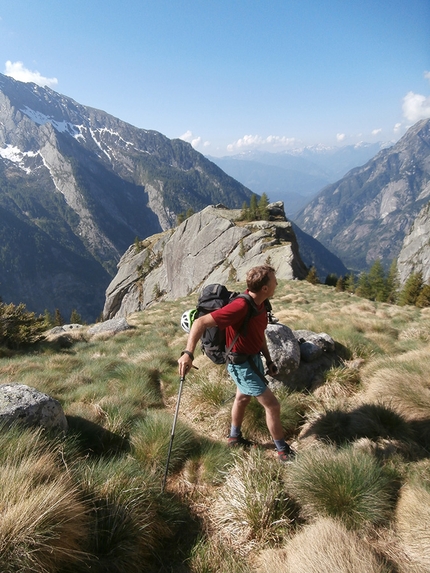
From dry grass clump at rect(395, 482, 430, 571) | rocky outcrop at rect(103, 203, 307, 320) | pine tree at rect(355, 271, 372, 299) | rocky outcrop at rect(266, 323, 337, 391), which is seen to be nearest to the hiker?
dry grass clump at rect(395, 482, 430, 571)

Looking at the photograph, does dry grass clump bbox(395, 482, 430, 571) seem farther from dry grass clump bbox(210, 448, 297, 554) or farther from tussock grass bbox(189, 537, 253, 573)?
tussock grass bbox(189, 537, 253, 573)

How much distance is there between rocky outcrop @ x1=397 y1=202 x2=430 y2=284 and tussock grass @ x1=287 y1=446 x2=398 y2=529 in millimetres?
171100

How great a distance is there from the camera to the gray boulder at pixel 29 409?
3764mm

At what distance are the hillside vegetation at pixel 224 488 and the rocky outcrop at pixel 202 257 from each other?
38.0m

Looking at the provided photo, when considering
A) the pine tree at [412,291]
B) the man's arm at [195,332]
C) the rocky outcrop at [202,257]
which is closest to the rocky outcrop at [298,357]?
the man's arm at [195,332]

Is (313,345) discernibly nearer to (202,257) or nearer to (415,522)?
(415,522)

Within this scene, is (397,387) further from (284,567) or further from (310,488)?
(284,567)

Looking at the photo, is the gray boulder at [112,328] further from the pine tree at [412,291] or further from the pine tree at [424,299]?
the pine tree at [412,291]

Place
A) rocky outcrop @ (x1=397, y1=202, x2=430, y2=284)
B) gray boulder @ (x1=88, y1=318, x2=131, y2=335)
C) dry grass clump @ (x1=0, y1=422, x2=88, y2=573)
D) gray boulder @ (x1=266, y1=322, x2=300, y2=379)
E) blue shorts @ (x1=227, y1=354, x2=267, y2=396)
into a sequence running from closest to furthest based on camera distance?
dry grass clump @ (x1=0, y1=422, x2=88, y2=573) → blue shorts @ (x1=227, y1=354, x2=267, y2=396) → gray boulder @ (x1=266, y1=322, x2=300, y2=379) → gray boulder @ (x1=88, y1=318, x2=131, y2=335) → rocky outcrop @ (x1=397, y1=202, x2=430, y2=284)

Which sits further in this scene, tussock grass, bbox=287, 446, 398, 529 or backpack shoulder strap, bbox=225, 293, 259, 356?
backpack shoulder strap, bbox=225, 293, 259, 356

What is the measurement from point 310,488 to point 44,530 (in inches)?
100

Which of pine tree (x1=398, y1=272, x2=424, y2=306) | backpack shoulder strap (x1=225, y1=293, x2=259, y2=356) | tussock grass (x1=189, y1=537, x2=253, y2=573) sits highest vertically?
backpack shoulder strap (x1=225, y1=293, x2=259, y2=356)

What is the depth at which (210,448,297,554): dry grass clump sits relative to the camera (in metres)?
3.08

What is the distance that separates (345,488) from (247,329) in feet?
6.71
